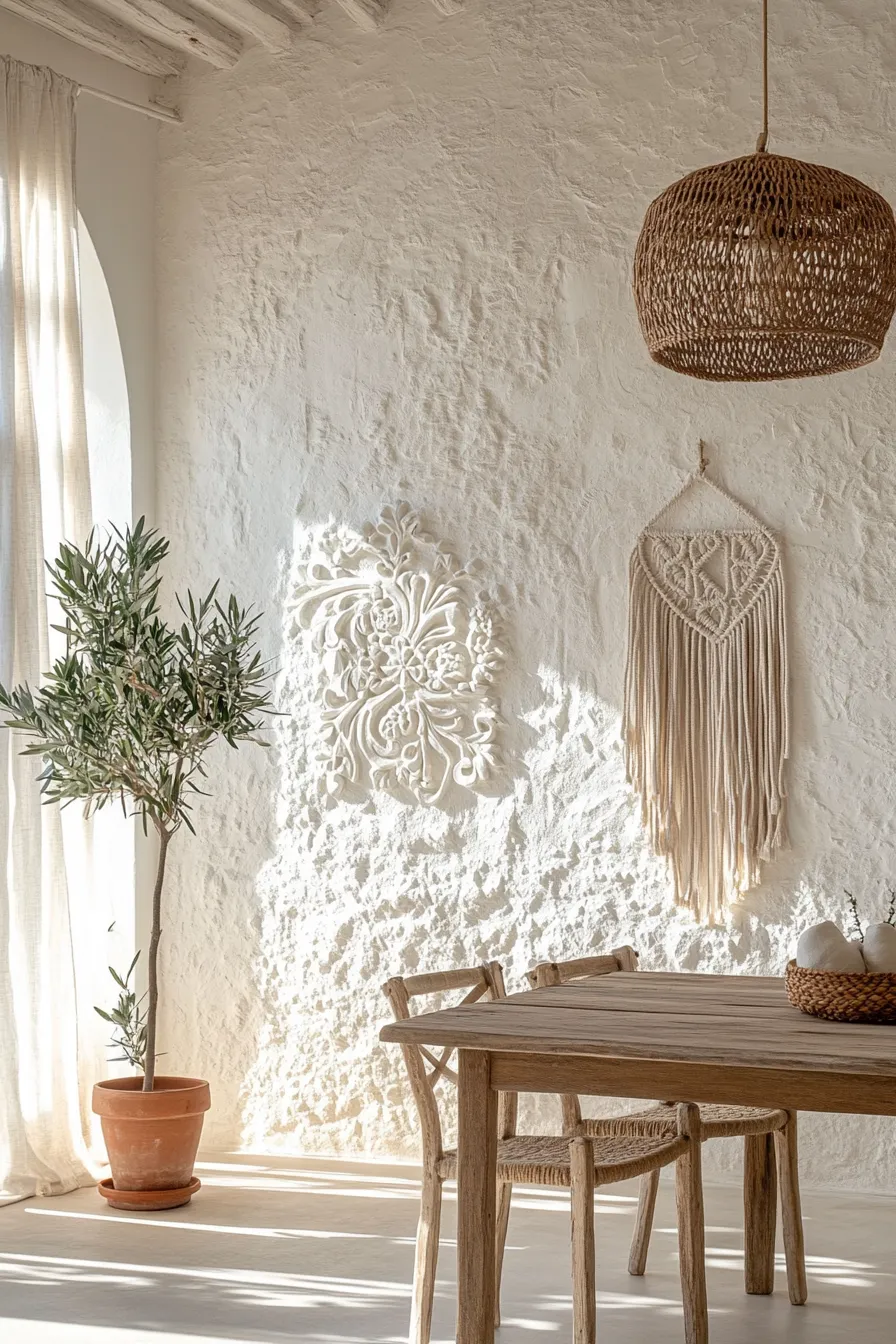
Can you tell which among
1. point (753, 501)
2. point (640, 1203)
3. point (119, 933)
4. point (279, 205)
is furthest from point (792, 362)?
point (119, 933)

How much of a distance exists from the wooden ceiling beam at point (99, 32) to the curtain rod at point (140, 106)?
12 centimetres

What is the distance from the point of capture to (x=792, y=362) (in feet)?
11.8

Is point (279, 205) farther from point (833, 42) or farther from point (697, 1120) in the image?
point (697, 1120)

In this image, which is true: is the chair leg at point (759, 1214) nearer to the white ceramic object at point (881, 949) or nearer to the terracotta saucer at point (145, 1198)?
the white ceramic object at point (881, 949)

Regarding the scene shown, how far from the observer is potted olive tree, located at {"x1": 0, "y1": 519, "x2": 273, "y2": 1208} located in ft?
14.9

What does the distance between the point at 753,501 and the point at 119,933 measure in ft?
8.12

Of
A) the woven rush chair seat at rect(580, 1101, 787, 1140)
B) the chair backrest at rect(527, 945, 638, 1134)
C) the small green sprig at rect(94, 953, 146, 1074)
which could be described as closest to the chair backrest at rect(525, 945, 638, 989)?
the chair backrest at rect(527, 945, 638, 1134)

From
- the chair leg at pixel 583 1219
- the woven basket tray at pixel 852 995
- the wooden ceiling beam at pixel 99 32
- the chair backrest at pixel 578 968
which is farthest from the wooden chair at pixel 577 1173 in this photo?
the wooden ceiling beam at pixel 99 32

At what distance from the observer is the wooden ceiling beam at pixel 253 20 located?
512 centimetres

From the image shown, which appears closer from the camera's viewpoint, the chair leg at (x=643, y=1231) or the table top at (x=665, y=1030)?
the table top at (x=665, y=1030)

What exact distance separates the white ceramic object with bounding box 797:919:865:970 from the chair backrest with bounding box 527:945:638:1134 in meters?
0.71

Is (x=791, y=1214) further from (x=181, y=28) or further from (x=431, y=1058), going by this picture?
(x=181, y=28)

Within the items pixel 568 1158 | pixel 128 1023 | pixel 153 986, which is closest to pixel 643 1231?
pixel 568 1158

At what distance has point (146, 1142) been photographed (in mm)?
4598
